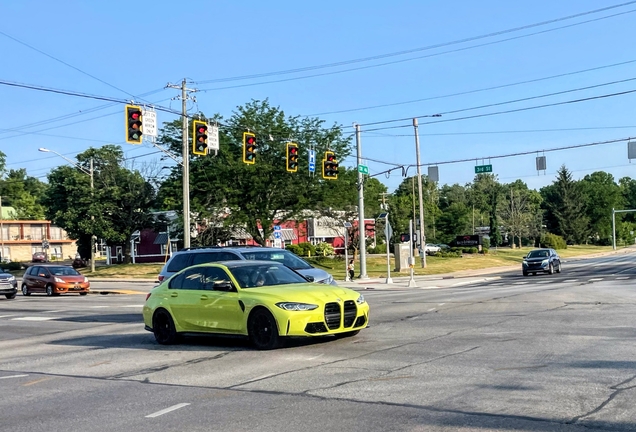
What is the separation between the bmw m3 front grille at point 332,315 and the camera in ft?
38.8

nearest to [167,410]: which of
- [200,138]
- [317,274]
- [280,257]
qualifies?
[317,274]

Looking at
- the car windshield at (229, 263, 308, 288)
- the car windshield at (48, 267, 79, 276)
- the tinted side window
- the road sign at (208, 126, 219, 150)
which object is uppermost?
the road sign at (208, 126, 219, 150)

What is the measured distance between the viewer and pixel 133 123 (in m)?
23.8

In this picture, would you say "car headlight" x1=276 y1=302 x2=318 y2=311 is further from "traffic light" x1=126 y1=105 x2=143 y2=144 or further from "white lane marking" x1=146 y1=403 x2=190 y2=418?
"traffic light" x1=126 y1=105 x2=143 y2=144

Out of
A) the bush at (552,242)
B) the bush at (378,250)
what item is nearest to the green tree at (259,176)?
the bush at (378,250)

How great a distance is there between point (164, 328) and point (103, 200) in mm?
48849

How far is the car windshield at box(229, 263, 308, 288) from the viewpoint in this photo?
1269 centimetres

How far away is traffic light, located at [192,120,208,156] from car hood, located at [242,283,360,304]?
15269 mm

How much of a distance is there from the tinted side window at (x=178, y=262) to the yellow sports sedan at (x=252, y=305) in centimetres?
317

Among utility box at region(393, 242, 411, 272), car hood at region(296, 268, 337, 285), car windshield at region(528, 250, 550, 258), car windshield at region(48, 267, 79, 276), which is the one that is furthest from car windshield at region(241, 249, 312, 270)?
utility box at region(393, 242, 411, 272)

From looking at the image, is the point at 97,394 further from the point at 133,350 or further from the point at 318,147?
the point at 318,147

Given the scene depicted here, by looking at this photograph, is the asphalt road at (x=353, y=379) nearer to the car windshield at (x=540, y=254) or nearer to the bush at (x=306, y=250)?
the car windshield at (x=540, y=254)

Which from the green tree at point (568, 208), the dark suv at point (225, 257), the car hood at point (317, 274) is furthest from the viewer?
the green tree at point (568, 208)

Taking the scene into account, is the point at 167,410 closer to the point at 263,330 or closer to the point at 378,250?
the point at 263,330
